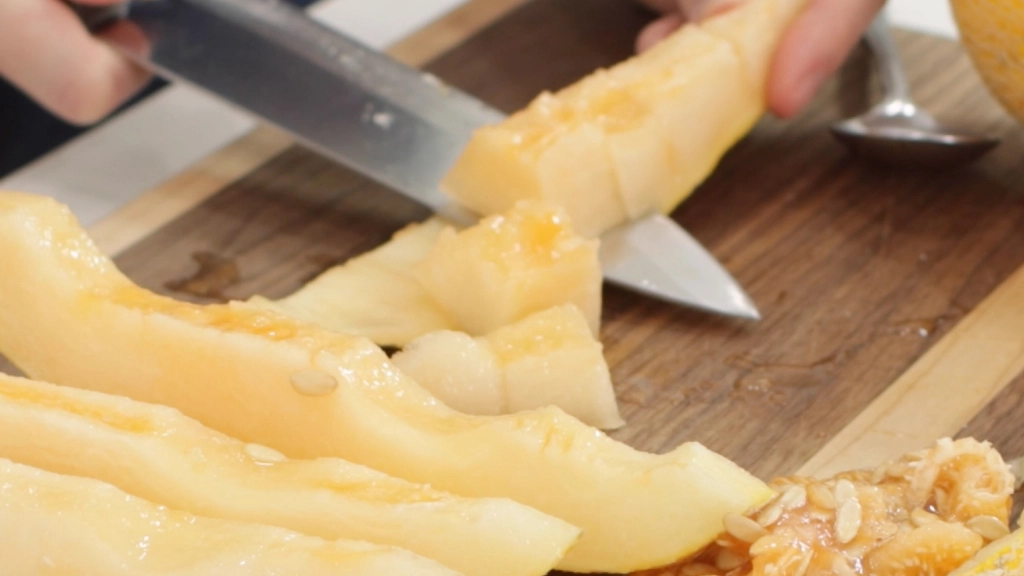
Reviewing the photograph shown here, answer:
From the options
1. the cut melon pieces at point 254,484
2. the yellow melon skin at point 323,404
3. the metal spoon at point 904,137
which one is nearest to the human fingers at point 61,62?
the yellow melon skin at point 323,404

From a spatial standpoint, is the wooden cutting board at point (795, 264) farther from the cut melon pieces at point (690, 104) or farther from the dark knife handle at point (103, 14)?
the dark knife handle at point (103, 14)

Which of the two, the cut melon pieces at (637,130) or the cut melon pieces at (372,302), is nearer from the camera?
the cut melon pieces at (372,302)

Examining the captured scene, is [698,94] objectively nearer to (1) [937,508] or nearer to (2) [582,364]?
(2) [582,364]

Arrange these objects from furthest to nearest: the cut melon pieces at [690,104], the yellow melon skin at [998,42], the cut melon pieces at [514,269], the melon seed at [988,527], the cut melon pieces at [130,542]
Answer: the cut melon pieces at [690,104] → the yellow melon skin at [998,42] → the cut melon pieces at [514,269] → the melon seed at [988,527] → the cut melon pieces at [130,542]

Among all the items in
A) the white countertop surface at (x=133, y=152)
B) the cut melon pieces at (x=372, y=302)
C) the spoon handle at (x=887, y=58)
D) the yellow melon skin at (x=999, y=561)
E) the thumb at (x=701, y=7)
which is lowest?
the white countertop surface at (x=133, y=152)

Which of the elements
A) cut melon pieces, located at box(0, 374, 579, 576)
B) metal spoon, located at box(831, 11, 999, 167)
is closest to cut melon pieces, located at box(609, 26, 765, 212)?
metal spoon, located at box(831, 11, 999, 167)

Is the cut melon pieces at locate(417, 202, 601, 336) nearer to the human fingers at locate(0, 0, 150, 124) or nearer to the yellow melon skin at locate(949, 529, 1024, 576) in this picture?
the yellow melon skin at locate(949, 529, 1024, 576)

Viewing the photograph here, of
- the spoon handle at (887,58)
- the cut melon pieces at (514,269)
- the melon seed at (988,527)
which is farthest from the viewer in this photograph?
the spoon handle at (887,58)

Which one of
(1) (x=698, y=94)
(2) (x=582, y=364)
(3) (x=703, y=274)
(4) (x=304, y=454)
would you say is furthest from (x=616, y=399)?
(1) (x=698, y=94)
